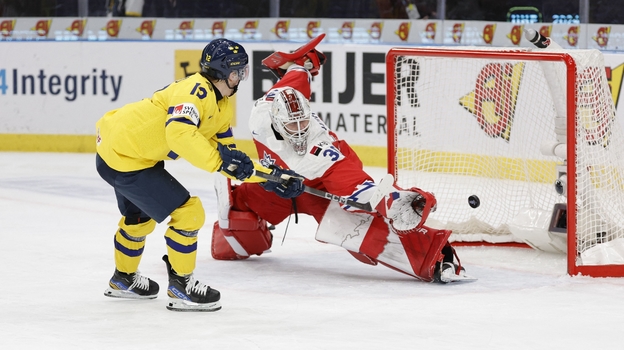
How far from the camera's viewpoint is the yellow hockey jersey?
11.4ft

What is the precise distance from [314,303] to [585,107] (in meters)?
1.50

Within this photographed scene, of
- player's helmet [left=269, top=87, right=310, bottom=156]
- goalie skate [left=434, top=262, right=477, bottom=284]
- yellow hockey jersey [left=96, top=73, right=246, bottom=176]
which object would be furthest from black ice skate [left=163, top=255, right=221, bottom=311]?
goalie skate [left=434, top=262, right=477, bottom=284]

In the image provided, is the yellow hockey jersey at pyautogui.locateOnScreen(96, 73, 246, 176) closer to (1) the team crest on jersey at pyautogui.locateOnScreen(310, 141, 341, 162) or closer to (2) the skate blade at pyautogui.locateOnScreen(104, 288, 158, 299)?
(2) the skate blade at pyautogui.locateOnScreen(104, 288, 158, 299)

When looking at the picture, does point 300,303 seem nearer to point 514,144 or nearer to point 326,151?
point 326,151

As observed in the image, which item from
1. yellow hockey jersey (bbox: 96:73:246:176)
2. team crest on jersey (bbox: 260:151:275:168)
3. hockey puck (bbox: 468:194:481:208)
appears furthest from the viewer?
hockey puck (bbox: 468:194:481:208)

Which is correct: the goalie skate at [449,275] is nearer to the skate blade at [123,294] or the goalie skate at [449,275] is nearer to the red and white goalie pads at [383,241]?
the red and white goalie pads at [383,241]

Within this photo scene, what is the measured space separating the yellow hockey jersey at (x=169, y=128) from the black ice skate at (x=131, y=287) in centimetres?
46

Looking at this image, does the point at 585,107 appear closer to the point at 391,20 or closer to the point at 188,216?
the point at 188,216

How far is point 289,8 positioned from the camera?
802 centimetres

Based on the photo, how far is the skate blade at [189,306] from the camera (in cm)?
365

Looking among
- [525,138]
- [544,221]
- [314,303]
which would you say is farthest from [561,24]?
[314,303]

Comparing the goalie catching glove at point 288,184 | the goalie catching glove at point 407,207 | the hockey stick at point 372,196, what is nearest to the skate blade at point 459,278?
the goalie catching glove at point 407,207

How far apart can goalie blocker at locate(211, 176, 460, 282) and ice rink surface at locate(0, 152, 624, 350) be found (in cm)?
7

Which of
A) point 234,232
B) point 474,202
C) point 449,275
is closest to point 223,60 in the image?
point 234,232
